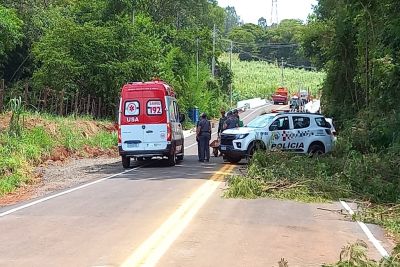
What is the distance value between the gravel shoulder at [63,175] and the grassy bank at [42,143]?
0.36 metres

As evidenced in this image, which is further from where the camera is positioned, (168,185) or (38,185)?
(38,185)

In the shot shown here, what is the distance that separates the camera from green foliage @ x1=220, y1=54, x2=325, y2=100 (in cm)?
10825

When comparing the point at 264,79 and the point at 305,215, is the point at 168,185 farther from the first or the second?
the point at 264,79

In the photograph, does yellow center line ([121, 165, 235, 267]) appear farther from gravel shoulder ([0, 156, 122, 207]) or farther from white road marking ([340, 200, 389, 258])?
gravel shoulder ([0, 156, 122, 207])

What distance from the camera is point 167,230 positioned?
9.67 metres

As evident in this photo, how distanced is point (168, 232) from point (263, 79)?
114897mm

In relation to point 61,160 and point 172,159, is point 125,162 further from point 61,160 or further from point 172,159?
point 61,160

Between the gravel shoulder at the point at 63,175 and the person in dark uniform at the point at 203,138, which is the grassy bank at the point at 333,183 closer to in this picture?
the gravel shoulder at the point at 63,175

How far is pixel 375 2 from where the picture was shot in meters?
26.2

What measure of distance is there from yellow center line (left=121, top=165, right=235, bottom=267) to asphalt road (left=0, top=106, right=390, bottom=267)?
0.01 meters

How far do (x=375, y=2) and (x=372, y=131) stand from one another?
643cm

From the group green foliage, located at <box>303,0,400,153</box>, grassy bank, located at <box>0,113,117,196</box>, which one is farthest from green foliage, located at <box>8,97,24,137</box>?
green foliage, located at <box>303,0,400,153</box>

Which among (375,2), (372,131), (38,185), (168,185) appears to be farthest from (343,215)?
(375,2)

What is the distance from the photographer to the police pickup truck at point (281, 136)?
2177 cm
